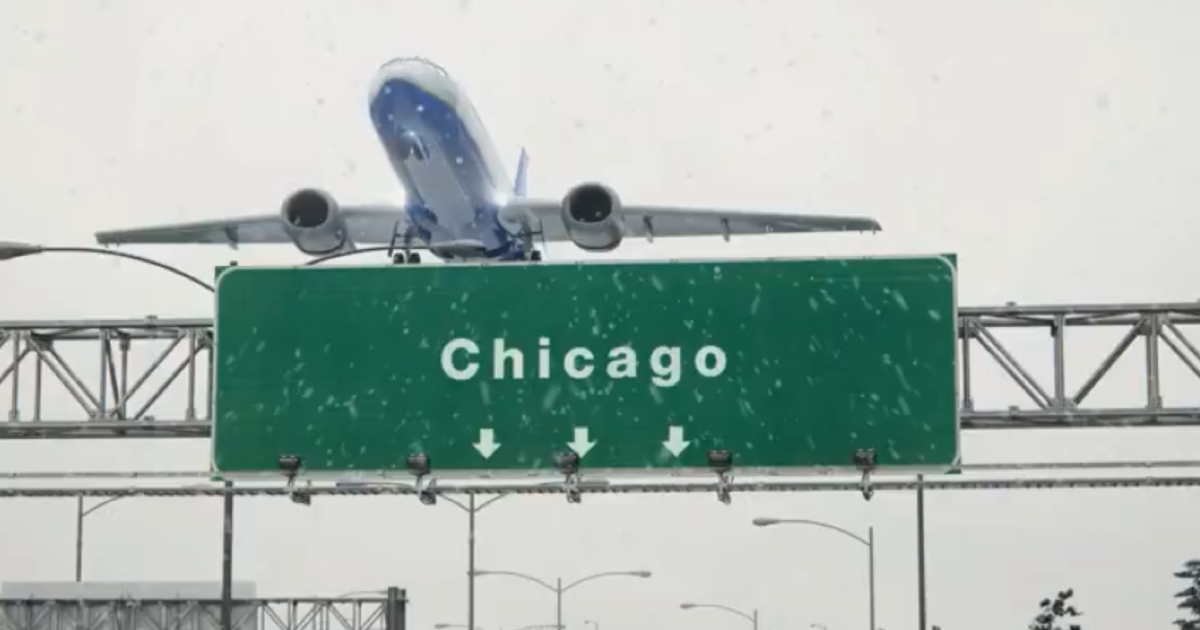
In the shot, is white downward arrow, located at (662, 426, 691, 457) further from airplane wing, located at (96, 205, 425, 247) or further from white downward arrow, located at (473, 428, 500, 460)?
airplane wing, located at (96, 205, 425, 247)

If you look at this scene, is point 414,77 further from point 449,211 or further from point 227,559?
point 227,559

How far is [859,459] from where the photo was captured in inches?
843

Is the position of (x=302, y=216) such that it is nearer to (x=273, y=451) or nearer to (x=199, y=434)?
(x=199, y=434)

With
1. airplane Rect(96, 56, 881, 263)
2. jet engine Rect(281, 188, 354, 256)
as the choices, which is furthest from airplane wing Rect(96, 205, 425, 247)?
jet engine Rect(281, 188, 354, 256)

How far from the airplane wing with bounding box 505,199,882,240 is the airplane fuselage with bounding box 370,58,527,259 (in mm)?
1251

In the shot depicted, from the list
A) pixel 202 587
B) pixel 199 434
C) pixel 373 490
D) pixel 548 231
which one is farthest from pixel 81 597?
pixel 548 231

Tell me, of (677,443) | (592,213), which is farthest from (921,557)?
(677,443)

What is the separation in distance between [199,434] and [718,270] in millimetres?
9157

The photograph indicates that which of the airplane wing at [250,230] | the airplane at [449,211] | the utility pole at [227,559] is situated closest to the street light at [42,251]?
the utility pole at [227,559]

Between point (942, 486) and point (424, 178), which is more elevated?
point (424, 178)

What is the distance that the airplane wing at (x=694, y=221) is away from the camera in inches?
2116

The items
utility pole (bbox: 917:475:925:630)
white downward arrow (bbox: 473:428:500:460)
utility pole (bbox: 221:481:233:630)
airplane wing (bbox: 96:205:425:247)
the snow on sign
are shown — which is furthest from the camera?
airplane wing (bbox: 96:205:425:247)

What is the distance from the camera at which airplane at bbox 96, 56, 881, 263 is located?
47500 mm

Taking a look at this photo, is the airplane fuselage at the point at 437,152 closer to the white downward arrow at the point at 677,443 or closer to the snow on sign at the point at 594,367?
the snow on sign at the point at 594,367
